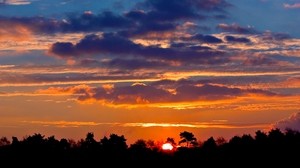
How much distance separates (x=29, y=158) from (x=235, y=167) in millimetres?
35511

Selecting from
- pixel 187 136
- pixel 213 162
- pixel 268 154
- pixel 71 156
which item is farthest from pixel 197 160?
pixel 187 136

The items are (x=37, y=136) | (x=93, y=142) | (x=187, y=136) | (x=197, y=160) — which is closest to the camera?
(x=197, y=160)

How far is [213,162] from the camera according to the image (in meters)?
116

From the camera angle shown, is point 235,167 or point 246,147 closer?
point 235,167

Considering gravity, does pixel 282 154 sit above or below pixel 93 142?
below

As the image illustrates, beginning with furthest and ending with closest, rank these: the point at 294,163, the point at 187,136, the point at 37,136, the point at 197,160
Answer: the point at 187,136
the point at 37,136
the point at 197,160
the point at 294,163

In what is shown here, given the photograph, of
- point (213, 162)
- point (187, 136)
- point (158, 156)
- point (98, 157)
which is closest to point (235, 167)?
point (213, 162)

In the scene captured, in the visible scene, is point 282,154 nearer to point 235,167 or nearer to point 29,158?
point 235,167

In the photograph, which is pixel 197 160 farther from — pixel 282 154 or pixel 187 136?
pixel 187 136

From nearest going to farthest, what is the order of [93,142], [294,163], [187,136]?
[294,163], [93,142], [187,136]

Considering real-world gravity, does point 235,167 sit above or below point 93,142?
below

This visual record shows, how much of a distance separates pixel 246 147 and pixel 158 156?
54.0ft

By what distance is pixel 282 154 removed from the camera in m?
115

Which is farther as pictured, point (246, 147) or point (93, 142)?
point (93, 142)
